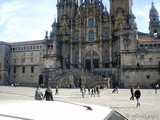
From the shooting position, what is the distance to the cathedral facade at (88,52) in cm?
5641

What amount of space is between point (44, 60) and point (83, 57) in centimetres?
881

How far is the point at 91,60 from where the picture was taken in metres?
62.9

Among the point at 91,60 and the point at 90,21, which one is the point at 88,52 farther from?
the point at 90,21

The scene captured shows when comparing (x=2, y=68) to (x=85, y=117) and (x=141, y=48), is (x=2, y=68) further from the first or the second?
(x=85, y=117)

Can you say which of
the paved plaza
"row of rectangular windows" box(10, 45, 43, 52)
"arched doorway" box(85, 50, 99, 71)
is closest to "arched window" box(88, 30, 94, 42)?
"arched doorway" box(85, 50, 99, 71)

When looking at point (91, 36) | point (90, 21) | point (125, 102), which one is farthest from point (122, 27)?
point (125, 102)

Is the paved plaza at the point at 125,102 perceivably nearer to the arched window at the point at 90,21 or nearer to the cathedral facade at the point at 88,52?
the cathedral facade at the point at 88,52

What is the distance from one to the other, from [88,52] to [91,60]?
89.5 inches

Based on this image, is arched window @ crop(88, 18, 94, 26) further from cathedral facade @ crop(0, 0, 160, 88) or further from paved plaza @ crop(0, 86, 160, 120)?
paved plaza @ crop(0, 86, 160, 120)

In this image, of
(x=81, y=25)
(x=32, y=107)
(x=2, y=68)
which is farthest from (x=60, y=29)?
(x=32, y=107)

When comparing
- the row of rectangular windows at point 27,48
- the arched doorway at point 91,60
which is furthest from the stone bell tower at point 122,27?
the row of rectangular windows at point 27,48

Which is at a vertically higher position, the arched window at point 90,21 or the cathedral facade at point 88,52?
the arched window at point 90,21

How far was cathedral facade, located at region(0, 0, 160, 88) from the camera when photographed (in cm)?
5641

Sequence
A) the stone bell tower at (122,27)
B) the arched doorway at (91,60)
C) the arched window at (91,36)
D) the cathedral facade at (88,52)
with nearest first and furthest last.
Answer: the cathedral facade at (88,52), the stone bell tower at (122,27), the arched doorway at (91,60), the arched window at (91,36)
